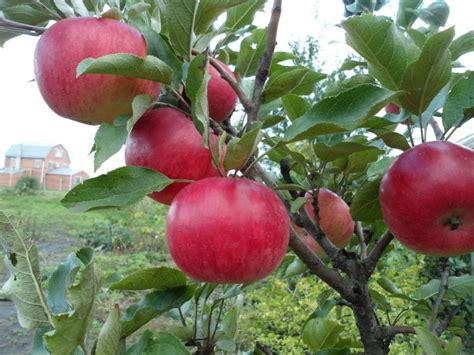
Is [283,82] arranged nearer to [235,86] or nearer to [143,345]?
[235,86]

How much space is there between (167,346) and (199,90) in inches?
10.4

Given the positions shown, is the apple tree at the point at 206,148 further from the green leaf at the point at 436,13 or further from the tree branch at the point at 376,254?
the green leaf at the point at 436,13

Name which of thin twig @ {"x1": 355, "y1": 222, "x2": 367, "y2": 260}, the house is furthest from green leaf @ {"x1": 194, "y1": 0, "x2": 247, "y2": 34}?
the house

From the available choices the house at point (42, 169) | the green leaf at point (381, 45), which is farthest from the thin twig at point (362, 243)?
the house at point (42, 169)

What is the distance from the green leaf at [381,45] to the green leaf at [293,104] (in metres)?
0.16

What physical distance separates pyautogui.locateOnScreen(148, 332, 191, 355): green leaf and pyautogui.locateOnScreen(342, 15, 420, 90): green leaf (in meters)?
0.35

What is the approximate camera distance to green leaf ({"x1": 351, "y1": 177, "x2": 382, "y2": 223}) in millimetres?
583

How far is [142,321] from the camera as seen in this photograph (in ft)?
1.75

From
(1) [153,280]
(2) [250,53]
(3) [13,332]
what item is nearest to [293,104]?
(2) [250,53]

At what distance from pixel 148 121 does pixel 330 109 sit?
0.18 m

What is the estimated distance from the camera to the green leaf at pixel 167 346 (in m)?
0.48

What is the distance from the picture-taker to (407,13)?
1.04 metres

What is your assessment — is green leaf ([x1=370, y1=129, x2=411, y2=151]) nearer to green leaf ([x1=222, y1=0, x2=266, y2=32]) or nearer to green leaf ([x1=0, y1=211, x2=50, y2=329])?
green leaf ([x1=222, y1=0, x2=266, y2=32])

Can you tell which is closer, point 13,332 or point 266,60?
point 266,60
